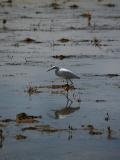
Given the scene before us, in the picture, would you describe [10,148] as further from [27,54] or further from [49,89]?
[27,54]

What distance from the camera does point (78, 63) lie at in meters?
21.4

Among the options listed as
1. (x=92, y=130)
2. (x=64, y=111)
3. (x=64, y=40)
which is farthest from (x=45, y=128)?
(x=64, y=40)

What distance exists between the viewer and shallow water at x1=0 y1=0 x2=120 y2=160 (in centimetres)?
1191

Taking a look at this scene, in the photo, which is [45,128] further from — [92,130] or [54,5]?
[54,5]

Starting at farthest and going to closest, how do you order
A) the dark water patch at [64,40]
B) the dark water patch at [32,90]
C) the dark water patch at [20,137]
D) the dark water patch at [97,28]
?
1. the dark water patch at [97,28]
2. the dark water patch at [64,40]
3. the dark water patch at [32,90]
4. the dark water patch at [20,137]

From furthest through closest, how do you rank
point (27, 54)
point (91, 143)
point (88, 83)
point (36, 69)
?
point (27, 54) → point (36, 69) → point (88, 83) → point (91, 143)

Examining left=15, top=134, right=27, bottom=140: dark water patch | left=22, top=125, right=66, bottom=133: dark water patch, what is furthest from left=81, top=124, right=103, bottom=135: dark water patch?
left=15, top=134, right=27, bottom=140: dark water patch

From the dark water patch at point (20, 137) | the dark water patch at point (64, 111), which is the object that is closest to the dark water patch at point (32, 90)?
the dark water patch at point (64, 111)

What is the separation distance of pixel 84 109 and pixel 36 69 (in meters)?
5.66

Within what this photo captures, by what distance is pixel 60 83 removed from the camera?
59.7ft

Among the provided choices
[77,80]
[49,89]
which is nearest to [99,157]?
[49,89]

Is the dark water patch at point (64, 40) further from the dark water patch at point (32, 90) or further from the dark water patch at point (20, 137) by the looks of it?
the dark water patch at point (20, 137)

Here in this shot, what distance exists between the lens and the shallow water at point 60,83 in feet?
39.1

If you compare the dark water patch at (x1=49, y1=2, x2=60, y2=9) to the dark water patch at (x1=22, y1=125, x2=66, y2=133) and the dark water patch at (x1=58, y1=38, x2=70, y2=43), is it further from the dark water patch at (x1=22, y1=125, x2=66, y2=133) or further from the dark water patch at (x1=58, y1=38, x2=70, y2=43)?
the dark water patch at (x1=22, y1=125, x2=66, y2=133)
